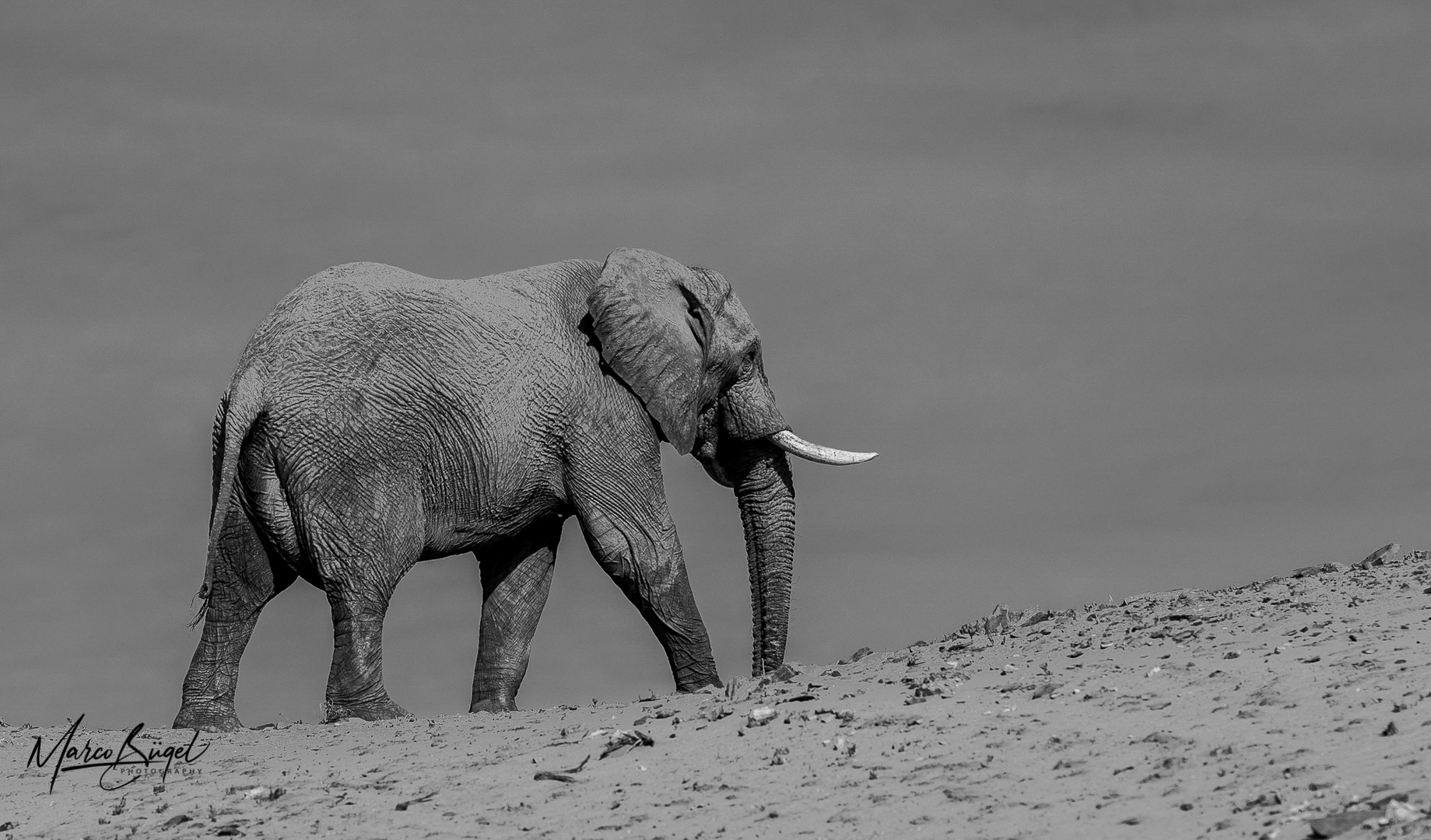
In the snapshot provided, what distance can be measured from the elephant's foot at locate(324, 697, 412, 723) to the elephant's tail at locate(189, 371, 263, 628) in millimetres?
1611

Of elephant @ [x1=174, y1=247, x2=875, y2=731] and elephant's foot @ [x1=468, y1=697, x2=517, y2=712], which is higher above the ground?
elephant @ [x1=174, y1=247, x2=875, y2=731]

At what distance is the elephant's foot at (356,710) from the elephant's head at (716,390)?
157 inches

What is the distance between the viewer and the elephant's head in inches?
863

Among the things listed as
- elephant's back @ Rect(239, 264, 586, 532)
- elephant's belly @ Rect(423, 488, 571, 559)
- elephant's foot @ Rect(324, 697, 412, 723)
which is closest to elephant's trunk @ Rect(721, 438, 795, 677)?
elephant's belly @ Rect(423, 488, 571, 559)

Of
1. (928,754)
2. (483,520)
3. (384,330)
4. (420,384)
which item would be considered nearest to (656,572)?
(483,520)

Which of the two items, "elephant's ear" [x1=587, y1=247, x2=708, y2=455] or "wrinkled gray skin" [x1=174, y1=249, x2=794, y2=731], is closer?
"wrinkled gray skin" [x1=174, y1=249, x2=794, y2=731]

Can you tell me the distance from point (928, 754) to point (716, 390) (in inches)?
323

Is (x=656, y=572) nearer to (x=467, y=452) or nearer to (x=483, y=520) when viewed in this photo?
(x=483, y=520)

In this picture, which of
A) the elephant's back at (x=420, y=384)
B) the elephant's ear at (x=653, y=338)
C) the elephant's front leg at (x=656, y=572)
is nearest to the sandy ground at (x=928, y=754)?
the elephant's front leg at (x=656, y=572)

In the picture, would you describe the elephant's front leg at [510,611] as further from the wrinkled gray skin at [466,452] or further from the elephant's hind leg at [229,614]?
the elephant's hind leg at [229,614]

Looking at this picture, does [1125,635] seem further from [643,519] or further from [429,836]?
[429,836]

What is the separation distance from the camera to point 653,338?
72.0ft

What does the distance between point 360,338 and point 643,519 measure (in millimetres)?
3323

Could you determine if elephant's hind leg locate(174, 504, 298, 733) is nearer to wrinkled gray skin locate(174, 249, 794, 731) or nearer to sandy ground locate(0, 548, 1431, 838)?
wrinkled gray skin locate(174, 249, 794, 731)
